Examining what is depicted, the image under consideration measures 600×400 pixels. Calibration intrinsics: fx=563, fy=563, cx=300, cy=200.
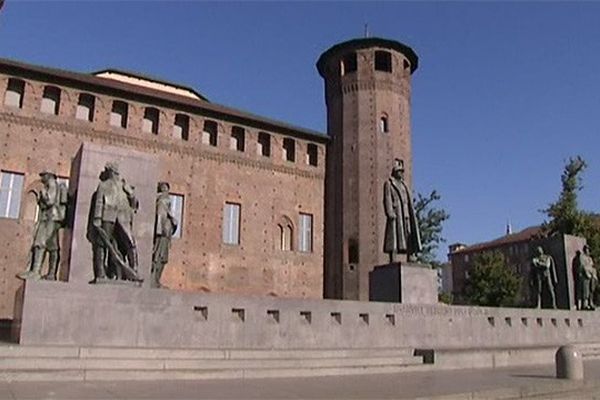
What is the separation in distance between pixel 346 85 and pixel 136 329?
2782 centimetres

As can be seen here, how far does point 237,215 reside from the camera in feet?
104

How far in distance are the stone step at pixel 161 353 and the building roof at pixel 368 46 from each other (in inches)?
1096

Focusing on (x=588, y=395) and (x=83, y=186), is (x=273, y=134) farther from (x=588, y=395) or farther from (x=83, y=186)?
(x=588, y=395)

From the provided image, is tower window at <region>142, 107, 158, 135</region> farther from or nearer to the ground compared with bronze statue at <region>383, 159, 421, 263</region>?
farther from the ground

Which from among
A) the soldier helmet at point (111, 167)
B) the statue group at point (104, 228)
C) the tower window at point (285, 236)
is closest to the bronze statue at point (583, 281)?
the statue group at point (104, 228)

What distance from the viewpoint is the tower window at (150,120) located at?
3047 cm

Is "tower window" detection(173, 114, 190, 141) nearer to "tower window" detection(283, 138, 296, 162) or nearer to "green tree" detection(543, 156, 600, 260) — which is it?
"tower window" detection(283, 138, 296, 162)

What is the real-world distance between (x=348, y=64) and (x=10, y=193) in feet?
68.5

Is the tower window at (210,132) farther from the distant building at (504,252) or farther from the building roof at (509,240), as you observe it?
the building roof at (509,240)

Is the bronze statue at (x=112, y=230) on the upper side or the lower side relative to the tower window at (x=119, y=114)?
lower

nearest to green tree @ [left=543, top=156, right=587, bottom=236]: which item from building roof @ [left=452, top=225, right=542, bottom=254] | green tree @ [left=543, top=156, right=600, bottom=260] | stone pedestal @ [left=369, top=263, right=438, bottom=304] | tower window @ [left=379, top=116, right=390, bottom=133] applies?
green tree @ [left=543, top=156, right=600, bottom=260]

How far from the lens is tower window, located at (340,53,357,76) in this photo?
116 ft

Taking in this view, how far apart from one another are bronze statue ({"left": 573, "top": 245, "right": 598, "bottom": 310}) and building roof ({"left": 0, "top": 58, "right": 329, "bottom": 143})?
19388mm

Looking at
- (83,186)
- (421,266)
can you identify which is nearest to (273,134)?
(421,266)
